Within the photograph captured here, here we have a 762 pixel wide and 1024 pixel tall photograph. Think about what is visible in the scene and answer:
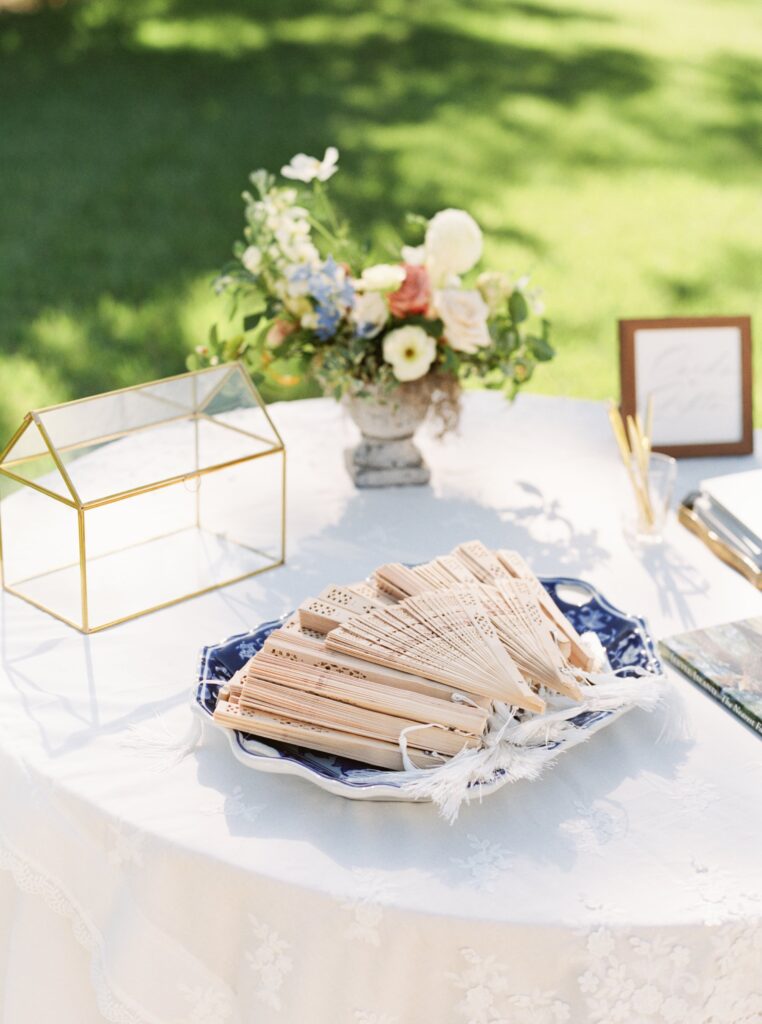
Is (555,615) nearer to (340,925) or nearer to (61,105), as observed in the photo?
(340,925)

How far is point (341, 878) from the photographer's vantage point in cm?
125

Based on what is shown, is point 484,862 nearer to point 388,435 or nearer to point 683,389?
point 388,435

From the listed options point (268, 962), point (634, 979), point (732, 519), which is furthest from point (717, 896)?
point (732, 519)

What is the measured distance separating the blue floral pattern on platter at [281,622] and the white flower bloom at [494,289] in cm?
48

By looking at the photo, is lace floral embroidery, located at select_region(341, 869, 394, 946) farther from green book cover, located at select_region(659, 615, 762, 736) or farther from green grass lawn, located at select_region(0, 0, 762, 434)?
green grass lawn, located at select_region(0, 0, 762, 434)

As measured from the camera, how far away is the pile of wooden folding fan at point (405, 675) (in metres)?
1.34

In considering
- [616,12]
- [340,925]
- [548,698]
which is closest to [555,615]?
[548,698]

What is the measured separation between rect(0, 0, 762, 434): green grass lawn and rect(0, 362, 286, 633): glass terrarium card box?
2.18 m

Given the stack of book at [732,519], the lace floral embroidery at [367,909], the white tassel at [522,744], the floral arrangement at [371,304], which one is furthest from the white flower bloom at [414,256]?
the lace floral embroidery at [367,909]

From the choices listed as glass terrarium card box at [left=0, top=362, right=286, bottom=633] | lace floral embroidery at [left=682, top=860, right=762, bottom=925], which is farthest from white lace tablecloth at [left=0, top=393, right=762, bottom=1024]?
glass terrarium card box at [left=0, top=362, right=286, bottom=633]

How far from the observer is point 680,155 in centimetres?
642

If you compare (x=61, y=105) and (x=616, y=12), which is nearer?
(x=61, y=105)

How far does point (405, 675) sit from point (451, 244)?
2.63 ft

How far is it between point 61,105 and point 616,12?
365cm
